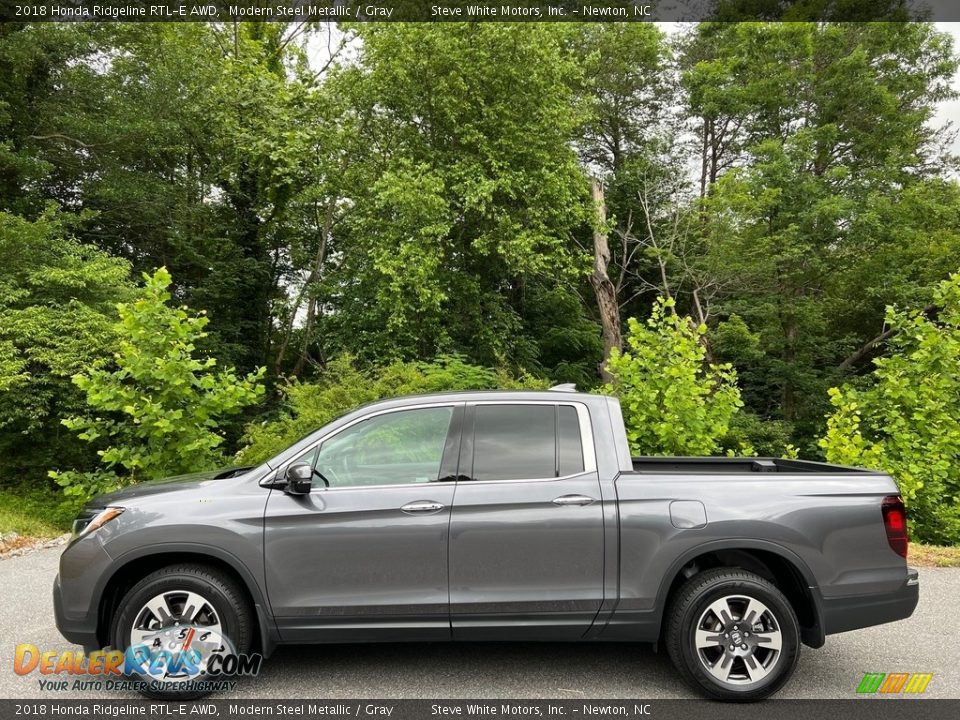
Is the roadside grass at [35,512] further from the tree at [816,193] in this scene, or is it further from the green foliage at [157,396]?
the tree at [816,193]

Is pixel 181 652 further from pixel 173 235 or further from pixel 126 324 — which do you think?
pixel 173 235

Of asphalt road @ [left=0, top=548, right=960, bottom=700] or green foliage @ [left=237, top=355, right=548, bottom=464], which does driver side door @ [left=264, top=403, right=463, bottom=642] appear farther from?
green foliage @ [left=237, top=355, right=548, bottom=464]

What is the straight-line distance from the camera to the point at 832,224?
17141 mm

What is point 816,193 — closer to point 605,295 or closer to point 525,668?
point 605,295

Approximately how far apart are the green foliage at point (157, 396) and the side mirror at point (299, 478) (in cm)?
424

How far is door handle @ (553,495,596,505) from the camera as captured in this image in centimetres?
395

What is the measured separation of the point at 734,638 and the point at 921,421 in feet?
24.4

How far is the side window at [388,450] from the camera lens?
Result: 411 cm

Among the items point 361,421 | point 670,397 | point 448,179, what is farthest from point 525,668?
point 448,179

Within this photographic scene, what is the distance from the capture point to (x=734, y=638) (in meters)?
3.90

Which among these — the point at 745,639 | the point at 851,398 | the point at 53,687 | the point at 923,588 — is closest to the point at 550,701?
the point at 745,639

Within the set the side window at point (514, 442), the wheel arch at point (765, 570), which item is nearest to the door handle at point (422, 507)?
the side window at point (514, 442)

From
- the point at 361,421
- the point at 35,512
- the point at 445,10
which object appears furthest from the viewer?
the point at 445,10

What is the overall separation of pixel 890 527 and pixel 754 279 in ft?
51.2
